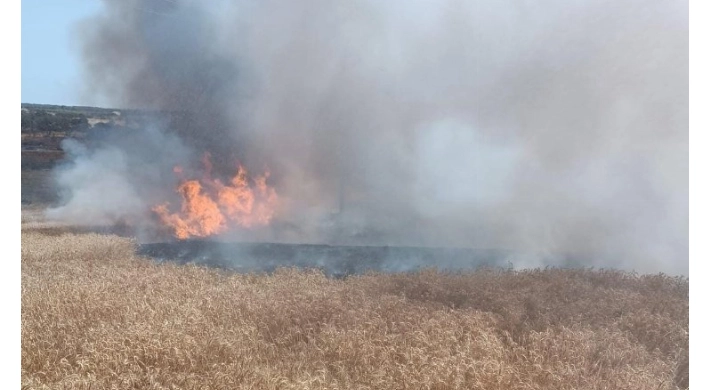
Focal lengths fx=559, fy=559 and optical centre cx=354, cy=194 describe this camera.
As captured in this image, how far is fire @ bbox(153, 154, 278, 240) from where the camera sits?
15.7 meters

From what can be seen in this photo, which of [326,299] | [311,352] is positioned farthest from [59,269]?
[311,352]

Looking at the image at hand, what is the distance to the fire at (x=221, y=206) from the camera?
51.6ft

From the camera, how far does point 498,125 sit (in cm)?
1312

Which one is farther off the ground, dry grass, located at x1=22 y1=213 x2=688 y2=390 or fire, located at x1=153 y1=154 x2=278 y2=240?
fire, located at x1=153 y1=154 x2=278 y2=240

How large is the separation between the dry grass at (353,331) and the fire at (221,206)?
572 centimetres

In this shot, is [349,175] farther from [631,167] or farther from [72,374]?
[72,374]

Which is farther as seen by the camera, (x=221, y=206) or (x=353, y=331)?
(x=221, y=206)

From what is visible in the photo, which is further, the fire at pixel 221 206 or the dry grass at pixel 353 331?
the fire at pixel 221 206

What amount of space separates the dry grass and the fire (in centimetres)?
572

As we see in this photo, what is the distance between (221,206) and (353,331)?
406 inches

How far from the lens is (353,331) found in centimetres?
651

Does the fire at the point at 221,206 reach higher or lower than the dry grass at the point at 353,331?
higher

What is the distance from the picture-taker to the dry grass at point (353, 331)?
17.9ft

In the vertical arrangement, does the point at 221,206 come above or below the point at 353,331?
above
